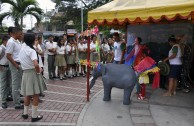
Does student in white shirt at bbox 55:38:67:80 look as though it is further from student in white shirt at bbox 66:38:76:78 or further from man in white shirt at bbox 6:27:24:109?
man in white shirt at bbox 6:27:24:109

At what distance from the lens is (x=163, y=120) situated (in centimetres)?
547

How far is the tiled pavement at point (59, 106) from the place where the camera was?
5371 millimetres

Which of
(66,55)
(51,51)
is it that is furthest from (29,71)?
(66,55)

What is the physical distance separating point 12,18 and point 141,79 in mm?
14365

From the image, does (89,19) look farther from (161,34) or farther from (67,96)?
(161,34)

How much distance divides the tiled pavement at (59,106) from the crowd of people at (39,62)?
218 mm

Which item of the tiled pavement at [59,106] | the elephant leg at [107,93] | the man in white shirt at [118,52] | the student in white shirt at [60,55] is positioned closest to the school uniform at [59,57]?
the student in white shirt at [60,55]

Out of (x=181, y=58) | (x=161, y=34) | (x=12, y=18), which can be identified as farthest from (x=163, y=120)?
(x=12, y=18)

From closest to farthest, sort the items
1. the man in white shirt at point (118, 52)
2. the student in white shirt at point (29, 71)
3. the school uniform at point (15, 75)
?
the student in white shirt at point (29, 71) → the school uniform at point (15, 75) → the man in white shirt at point (118, 52)

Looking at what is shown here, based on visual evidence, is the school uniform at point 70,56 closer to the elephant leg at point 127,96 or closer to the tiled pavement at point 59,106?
the tiled pavement at point 59,106

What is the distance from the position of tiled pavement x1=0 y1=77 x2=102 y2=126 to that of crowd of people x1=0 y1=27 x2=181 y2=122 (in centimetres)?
22

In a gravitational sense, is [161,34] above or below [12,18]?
below

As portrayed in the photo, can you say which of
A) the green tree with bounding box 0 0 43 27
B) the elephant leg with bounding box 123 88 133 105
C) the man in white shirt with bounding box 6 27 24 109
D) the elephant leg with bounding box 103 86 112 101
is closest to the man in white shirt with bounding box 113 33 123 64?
the elephant leg with bounding box 103 86 112 101

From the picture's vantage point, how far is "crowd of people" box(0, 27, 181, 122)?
16.9 ft
